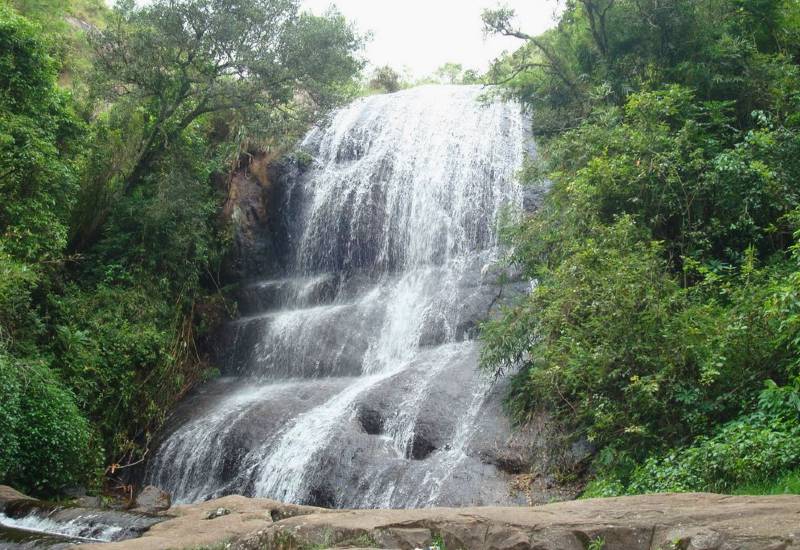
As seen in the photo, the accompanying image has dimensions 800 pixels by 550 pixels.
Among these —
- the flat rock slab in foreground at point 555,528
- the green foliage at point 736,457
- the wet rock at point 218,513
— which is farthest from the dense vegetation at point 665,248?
the wet rock at point 218,513

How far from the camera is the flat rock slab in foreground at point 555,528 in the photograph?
457 centimetres

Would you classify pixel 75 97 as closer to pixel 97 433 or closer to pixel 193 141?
pixel 193 141

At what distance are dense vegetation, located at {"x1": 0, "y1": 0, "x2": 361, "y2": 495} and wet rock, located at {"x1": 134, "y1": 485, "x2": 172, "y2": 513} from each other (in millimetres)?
1332

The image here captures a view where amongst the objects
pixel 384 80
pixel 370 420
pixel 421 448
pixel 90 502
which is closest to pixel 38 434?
pixel 90 502

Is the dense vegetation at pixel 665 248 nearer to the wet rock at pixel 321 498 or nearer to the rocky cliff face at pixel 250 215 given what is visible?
the wet rock at pixel 321 498

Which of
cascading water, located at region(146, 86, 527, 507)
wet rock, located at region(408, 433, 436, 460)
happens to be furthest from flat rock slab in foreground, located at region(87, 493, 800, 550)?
wet rock, located at region(408, 433, 436, 460)

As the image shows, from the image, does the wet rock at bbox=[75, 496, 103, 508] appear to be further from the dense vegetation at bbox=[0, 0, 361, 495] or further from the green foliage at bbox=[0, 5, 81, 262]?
the green foliage at bbox=[0, 5, 81, 262]

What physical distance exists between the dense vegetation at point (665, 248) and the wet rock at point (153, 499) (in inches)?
223

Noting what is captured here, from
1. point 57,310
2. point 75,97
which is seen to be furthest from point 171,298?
point 75,97

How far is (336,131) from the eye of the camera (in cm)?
2066

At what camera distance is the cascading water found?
10.6m

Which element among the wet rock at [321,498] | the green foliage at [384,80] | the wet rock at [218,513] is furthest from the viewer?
the green foliage at [384,80]

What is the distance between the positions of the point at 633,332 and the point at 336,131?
13.8 meters

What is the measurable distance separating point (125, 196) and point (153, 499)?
8583 mm
